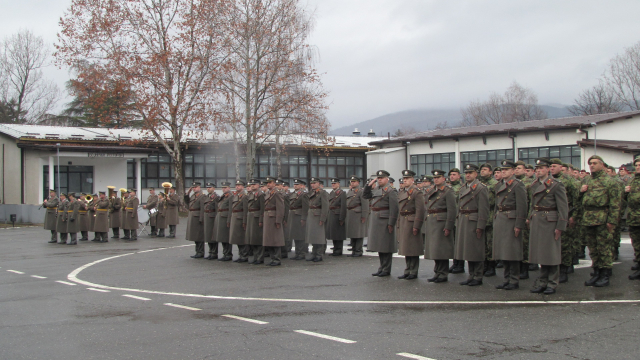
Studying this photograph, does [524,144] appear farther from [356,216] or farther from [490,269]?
[490,269]

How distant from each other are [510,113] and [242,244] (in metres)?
66.8

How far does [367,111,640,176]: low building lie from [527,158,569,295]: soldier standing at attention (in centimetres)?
1689

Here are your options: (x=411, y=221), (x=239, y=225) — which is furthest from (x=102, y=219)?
(x=411, y=221)

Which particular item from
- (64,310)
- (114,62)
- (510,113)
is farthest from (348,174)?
(510,113)

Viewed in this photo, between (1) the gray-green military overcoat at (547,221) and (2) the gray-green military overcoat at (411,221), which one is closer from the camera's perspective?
(1) the gray-green military overcoat at (547,221)

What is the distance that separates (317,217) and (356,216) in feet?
4.68

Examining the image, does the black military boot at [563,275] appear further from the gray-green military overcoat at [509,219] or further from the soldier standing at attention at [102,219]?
the soldier standing at attention at [102,219]

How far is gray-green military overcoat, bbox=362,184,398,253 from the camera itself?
10766mm

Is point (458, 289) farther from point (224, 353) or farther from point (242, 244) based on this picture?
point (242, 244)

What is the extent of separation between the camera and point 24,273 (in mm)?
12234

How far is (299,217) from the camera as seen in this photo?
1409 cm

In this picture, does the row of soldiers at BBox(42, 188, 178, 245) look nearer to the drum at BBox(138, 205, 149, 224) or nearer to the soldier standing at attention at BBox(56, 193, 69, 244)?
the soldier standing at attention at BBox(56, 193, 69, 244)

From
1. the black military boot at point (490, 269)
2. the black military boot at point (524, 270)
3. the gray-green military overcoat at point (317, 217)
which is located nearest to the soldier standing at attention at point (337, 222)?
the gray-green military overcoat at point (317, 217)

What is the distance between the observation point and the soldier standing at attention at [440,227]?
10.0m
